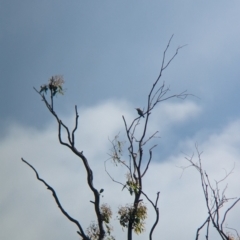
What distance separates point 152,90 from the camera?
11602mm

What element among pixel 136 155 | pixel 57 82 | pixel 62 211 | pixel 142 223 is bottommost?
pixel 62 211

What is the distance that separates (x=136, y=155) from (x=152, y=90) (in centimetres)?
157

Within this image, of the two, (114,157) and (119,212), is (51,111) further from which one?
(119,212)

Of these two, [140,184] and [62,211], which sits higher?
[140,184]

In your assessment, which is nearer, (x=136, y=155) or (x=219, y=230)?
(x=219, y=230)

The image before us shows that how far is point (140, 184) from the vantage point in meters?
10.8

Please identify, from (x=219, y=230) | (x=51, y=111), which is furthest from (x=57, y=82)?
(x=219, y=230)

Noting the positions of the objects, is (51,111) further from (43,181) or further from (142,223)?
(142,223)

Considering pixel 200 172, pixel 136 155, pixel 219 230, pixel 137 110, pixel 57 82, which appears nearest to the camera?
pixel 219 230

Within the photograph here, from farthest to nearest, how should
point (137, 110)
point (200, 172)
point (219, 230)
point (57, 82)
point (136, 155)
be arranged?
point (137, 110) → point (57, 82) → point (136, 155) → point (200, 172) → point (219, 230)

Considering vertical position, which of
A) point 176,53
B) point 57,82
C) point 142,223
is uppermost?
point 176,53

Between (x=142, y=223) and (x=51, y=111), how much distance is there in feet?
10.2

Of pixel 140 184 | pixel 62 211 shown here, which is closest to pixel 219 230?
pixel 140 184

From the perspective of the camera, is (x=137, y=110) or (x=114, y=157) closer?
(x=114, y=157)
